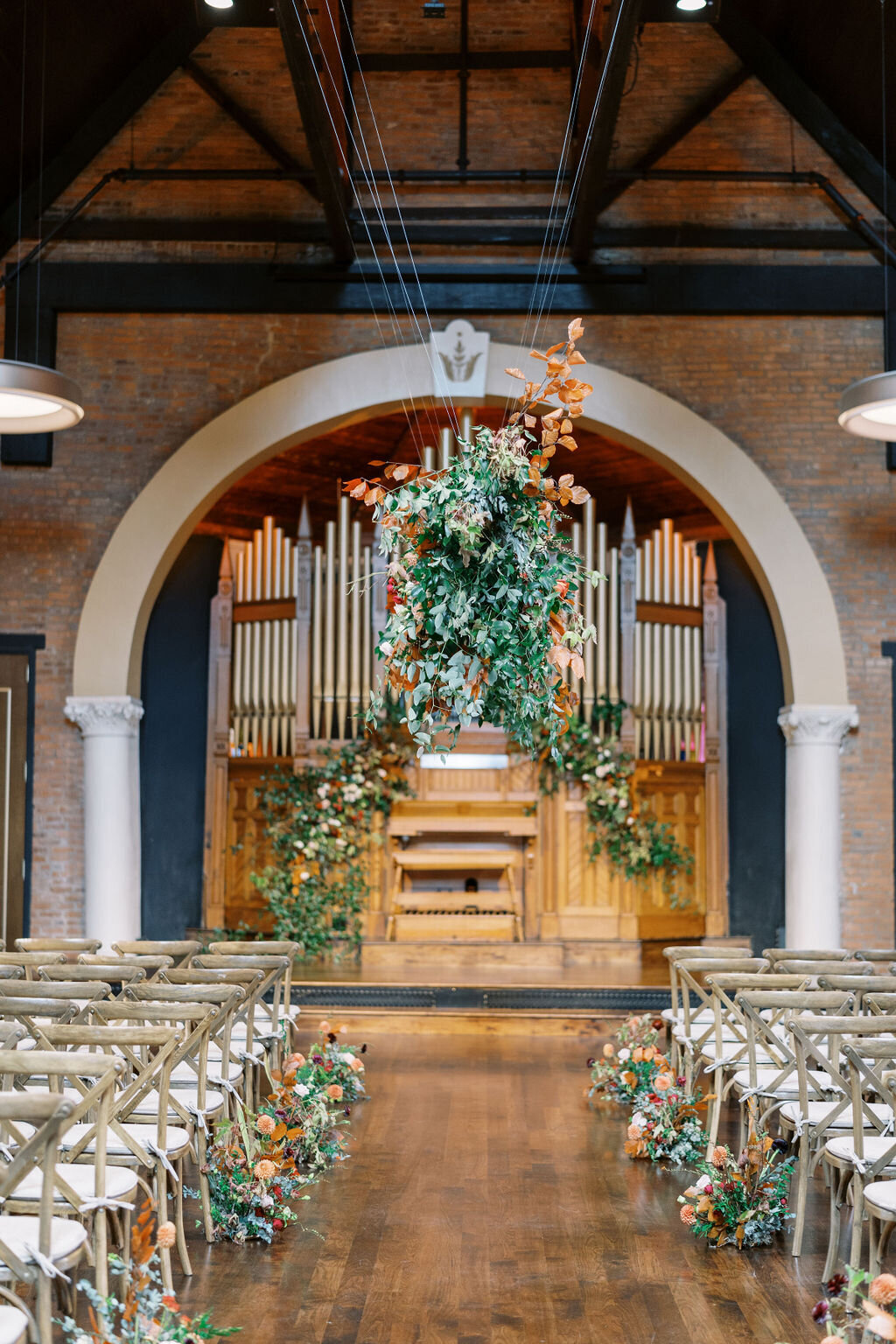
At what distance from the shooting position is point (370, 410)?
10.2 meters

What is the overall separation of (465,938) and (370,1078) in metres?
3.01

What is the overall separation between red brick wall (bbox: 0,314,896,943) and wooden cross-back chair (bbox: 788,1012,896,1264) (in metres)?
4.98

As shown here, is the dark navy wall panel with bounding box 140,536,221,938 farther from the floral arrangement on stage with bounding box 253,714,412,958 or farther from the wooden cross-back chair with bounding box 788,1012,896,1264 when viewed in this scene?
the wooden cross-back chair with bounding box 788,1012,896,1264

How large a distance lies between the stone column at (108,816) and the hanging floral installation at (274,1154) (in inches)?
129

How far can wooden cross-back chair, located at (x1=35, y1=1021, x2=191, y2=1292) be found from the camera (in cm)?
421

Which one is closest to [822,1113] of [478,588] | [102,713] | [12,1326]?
[478,588]

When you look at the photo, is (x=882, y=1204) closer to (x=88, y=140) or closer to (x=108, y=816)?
(x=108, y=816)

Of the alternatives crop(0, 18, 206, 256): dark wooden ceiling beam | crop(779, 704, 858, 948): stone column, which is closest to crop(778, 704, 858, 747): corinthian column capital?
crop(779, 704, 858, 948): stone column

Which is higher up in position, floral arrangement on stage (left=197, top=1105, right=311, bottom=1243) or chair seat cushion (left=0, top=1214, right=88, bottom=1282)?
chair seat cushion (left=0, top=1214, right=88, bottom=1282)

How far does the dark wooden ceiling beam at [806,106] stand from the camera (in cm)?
991

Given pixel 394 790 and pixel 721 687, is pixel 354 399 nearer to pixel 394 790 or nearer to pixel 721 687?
pixel 394 790

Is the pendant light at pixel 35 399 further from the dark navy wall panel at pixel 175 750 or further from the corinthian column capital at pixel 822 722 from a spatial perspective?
the corinthian column capital at pixel 822 722

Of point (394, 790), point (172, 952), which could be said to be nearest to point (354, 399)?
point (394, 790)

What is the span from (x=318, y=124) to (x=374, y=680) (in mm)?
4640
